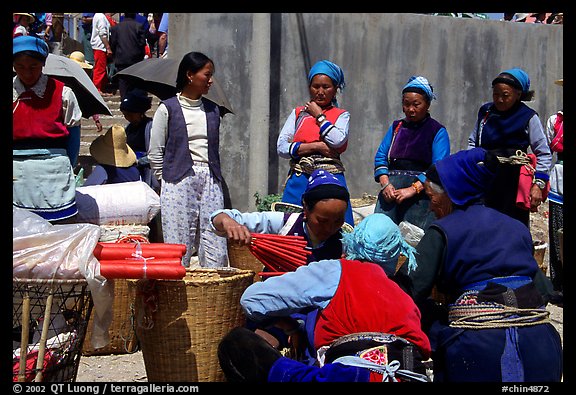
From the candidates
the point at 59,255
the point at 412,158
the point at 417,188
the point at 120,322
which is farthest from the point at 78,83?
the point at 59,255

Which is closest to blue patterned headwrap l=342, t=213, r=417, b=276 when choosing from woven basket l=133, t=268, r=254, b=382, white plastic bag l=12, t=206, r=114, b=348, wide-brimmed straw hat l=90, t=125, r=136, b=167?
woven basket l=133, t=268, r=254, b=382

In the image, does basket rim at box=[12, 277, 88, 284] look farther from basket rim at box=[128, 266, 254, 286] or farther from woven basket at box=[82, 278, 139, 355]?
woven basket at box=[82, 278, 139, 355]

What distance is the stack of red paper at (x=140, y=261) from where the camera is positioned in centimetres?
354

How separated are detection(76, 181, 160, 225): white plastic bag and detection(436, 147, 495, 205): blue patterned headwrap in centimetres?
368

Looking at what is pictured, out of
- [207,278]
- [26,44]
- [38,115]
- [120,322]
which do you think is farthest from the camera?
[120,322]

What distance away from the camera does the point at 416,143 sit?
5.93 metres

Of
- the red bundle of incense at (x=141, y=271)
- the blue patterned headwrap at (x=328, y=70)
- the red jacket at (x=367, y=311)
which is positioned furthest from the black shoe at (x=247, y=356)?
the blue patterned headwrap at (x=328, y=70)

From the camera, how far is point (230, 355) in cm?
319

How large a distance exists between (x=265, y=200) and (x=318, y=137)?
3020 millimetres

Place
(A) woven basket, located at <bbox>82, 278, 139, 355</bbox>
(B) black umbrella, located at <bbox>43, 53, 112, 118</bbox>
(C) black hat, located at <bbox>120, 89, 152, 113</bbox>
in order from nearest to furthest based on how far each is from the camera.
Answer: (A) woven basket, located at <bbox>82, 278, 139, 355</bbox> < (B) black umbrella, located at <bbox>43, 53, 112, 118</bbox> < (C) black hat, located at <bbox>120, 89, 152, 113</bbox>

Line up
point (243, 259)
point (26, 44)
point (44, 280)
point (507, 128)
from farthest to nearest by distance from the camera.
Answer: point (507, 128), point (243, 259), point (26, 44), point (44, 280)

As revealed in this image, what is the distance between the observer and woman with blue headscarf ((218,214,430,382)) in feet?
9.64

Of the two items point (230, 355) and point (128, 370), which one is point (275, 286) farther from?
point (128, 370)

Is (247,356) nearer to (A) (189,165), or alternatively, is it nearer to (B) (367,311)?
(B) (367,311)
